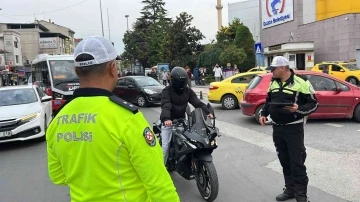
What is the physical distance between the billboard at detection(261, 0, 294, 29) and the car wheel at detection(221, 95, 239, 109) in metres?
24.4

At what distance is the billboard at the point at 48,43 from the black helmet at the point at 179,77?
3352 inches

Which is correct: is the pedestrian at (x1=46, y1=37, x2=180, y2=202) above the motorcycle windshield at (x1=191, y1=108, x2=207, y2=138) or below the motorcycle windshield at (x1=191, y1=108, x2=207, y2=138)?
above

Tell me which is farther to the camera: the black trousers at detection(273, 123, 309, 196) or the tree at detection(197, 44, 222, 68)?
the tree at detection(197, 44, 222, 68)

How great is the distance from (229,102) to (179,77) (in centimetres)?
854

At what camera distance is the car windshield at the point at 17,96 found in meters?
8.84

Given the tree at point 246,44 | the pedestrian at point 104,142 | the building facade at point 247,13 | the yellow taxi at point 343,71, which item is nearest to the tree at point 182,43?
the tree at point 246,44

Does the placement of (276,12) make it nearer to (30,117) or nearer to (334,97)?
(334,97)

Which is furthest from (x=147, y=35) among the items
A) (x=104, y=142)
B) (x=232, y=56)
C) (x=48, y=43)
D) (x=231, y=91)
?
(x=104, y=142)

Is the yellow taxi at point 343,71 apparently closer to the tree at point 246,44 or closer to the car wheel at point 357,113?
the car wheel at point 357,113

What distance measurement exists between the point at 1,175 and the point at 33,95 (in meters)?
3.70

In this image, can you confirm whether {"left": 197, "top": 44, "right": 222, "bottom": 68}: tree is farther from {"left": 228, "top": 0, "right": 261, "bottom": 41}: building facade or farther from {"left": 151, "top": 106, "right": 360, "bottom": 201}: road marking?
{"left": 151, "top": 106, "right": 360, "bottom": 201}: road marking

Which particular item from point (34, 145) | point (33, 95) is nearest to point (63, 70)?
point (33, 95)

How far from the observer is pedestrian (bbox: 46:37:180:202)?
1.53m

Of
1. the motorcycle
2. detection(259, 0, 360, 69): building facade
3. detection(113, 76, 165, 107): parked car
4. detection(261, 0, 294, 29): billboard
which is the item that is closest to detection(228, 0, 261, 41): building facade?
detection(261, 0, 294, 29): billboard
